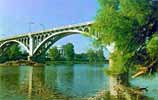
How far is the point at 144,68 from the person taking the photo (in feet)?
80.9

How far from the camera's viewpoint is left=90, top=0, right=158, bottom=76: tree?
2483 cm

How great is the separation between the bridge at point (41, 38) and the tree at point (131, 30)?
1862 inches

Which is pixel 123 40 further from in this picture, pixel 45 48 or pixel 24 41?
pixel 24 41

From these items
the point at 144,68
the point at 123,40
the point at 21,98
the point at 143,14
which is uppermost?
the point at 143,14

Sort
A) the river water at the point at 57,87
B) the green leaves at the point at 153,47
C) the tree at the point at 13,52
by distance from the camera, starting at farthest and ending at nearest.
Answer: the tree at the point at 13,52, the river water at the point at 57,87, the green leaves at the point at 153,47

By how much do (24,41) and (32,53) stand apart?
17.4 ft

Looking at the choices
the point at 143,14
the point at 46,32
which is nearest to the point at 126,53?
the point at 143,14

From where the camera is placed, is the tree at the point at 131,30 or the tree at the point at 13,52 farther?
the tree at the point at 13,52

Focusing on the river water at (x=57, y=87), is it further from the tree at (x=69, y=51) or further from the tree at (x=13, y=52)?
the tree at (x=69, y=51)

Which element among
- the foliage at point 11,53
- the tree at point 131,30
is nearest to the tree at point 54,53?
Result: the foliage at point 11,53

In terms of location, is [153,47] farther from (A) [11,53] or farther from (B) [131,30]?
(A) [11,53]

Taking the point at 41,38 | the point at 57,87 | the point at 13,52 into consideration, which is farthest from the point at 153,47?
the point at 13,52

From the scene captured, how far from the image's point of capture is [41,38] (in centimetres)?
9631

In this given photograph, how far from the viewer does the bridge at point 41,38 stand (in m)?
80.1
